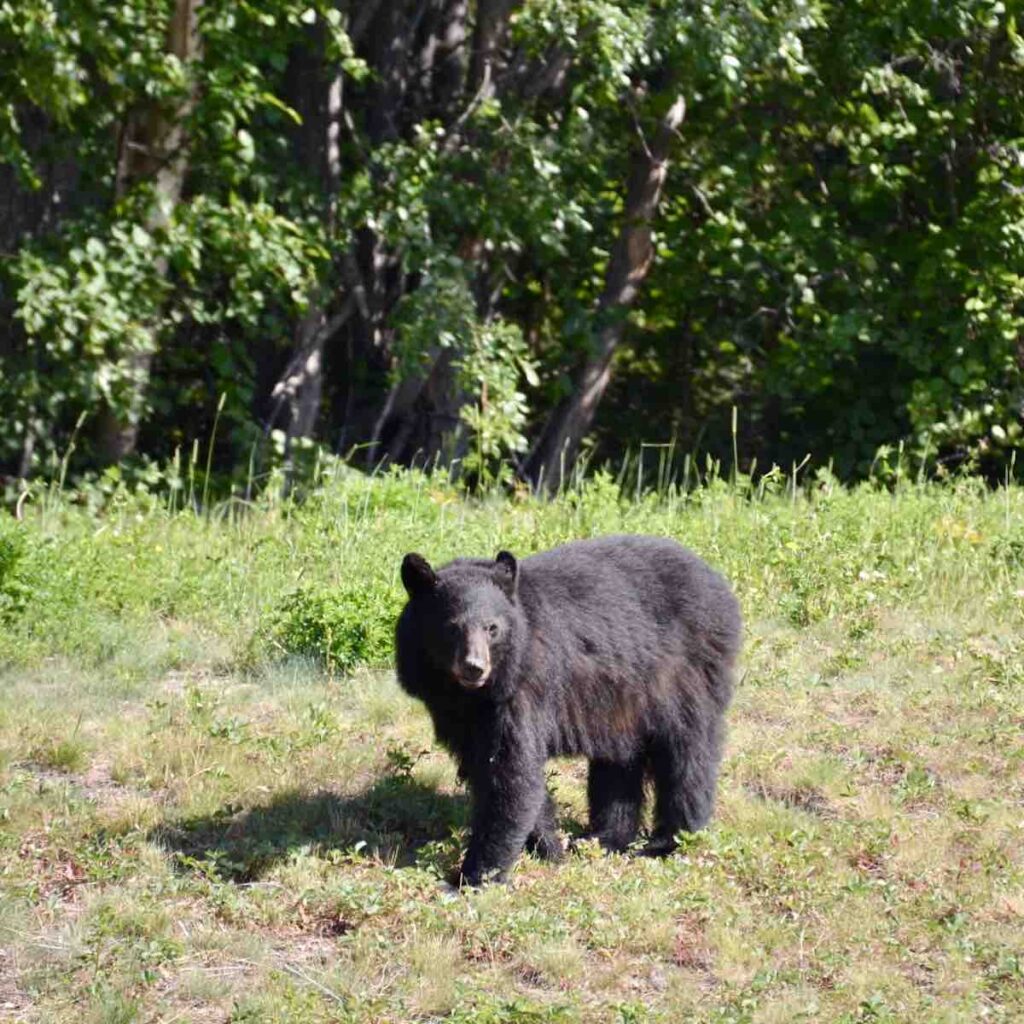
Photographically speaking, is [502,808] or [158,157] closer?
[502,808]

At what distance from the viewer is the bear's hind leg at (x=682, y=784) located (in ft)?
22.7

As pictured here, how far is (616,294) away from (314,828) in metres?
9.75

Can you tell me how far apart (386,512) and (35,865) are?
4.43m

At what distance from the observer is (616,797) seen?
7.09 meters

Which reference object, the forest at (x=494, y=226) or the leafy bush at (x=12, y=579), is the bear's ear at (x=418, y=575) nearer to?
the leafy bush at (x=12, y=579)

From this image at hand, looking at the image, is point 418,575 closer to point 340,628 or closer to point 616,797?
point 616,797

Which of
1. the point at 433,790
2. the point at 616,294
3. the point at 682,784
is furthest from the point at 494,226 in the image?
the point at 682,784

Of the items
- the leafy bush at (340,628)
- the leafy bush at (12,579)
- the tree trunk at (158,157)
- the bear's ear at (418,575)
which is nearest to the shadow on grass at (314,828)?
the bear's ear at (418,575)

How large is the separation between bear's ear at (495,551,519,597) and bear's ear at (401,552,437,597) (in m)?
0.24

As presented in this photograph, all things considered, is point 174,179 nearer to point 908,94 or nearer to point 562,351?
→ point 562,351

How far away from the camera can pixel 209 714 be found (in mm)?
7883

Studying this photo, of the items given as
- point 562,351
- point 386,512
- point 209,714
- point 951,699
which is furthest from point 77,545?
point 562,351

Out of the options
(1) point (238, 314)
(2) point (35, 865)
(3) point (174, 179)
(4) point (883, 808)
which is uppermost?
(3) point (174, 179)

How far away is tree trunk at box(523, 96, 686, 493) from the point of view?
1556 centimetres
